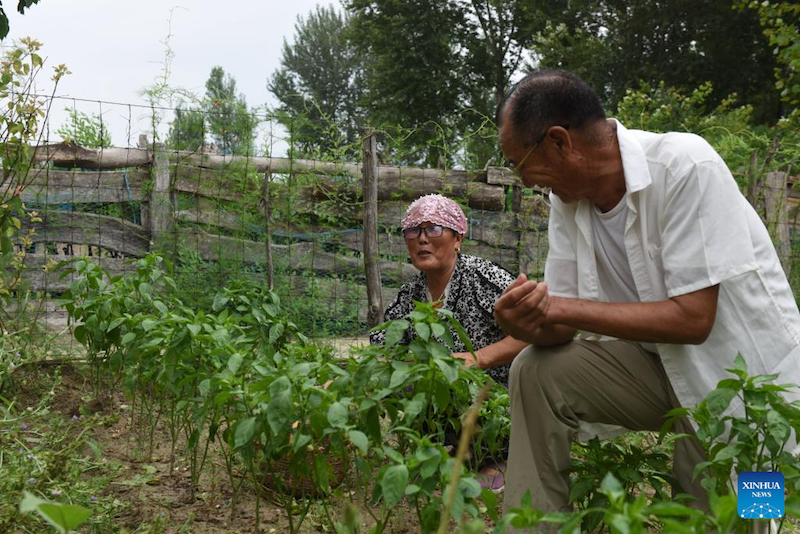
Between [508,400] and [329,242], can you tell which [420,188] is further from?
[508,400]

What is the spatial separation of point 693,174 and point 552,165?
38cm

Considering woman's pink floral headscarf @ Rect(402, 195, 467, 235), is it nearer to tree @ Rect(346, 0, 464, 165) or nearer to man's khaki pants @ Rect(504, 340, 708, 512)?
man's khaki pants @ Rect(504, 340, 708, 512)

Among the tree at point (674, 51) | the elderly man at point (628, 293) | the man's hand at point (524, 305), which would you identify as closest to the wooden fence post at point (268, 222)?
the elderly man at point (628, 293)

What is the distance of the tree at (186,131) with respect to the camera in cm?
567

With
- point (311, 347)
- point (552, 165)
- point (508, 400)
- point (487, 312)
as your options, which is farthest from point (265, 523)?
point (552, 165)

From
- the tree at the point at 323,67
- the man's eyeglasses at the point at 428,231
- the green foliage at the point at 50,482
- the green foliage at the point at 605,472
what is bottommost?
the green foliage at the point at 50,482

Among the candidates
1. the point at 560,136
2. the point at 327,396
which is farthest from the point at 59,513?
the point at 560,136

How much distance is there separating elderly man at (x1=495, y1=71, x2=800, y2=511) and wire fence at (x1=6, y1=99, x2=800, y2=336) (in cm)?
325

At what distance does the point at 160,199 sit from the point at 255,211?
68 cm

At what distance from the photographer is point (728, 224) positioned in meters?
2.03

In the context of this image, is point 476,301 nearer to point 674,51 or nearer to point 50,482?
point 50,482

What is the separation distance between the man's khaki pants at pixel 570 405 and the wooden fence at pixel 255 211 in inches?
126

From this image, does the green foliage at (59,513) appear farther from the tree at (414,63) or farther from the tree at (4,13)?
the tree at (414,63)

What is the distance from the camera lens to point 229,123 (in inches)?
228
